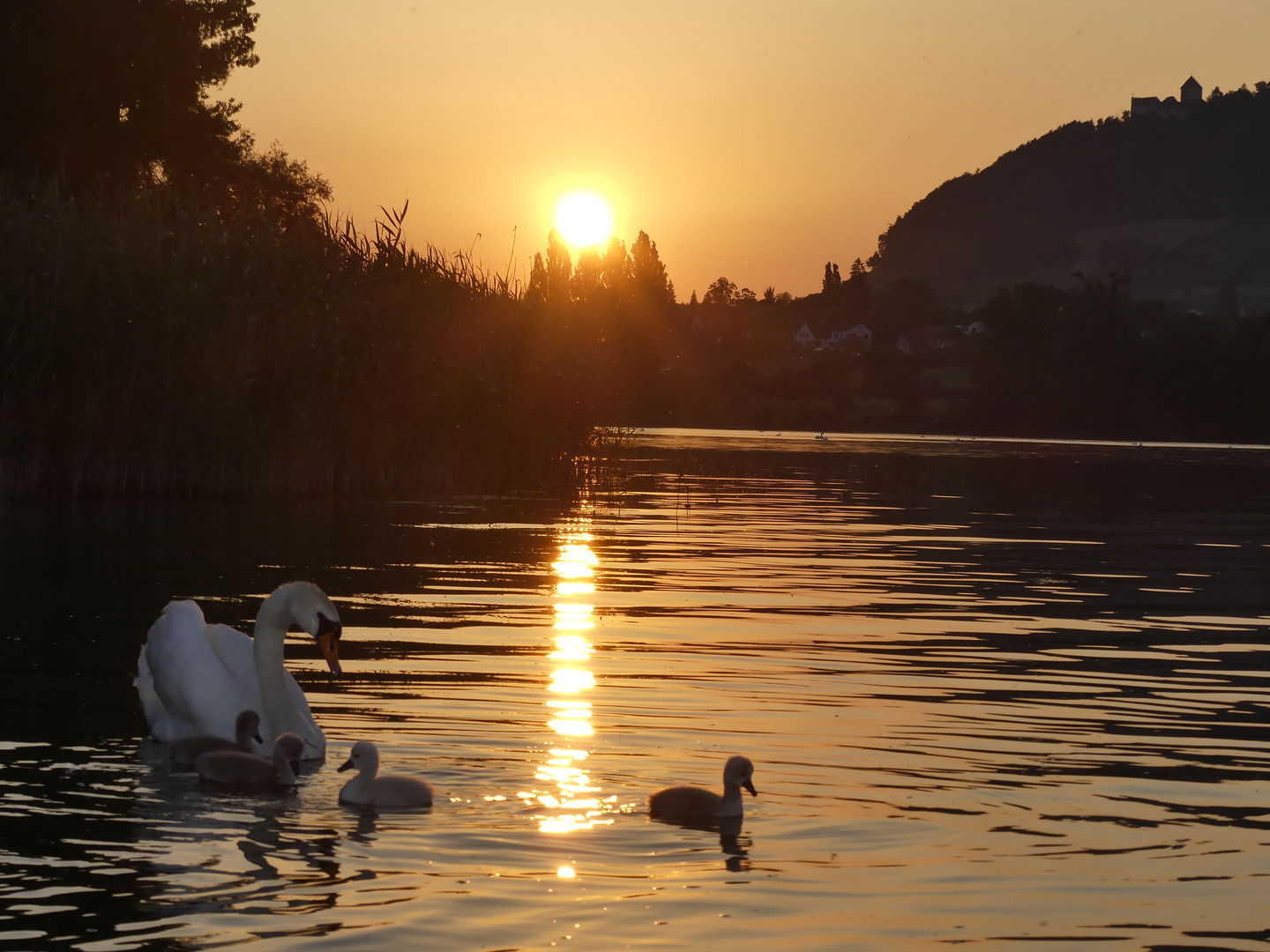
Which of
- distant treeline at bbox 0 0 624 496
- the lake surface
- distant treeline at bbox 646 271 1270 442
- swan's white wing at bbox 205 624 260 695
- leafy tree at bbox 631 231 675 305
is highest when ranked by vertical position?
leafy tree at bbox 631 231 675 305

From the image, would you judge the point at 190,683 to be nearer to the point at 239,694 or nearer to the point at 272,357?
the point at 239,694

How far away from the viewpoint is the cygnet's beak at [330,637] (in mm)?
9172

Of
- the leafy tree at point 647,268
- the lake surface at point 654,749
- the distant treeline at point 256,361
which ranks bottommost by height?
the lake surface at point 654,749

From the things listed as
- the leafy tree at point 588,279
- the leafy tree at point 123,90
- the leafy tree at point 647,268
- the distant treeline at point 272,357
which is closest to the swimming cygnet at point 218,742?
the distant treeline at point 272,357

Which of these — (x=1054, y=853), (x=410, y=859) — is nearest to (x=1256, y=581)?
(x=1054, y=853)

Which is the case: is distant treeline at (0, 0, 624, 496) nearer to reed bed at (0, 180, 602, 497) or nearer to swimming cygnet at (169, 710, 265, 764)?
reed bed at (0, 180, 602, 497)

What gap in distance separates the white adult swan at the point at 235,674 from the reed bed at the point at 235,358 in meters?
15.9

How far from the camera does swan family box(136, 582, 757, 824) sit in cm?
859

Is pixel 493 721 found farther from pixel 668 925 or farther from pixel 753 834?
pixel 668 925

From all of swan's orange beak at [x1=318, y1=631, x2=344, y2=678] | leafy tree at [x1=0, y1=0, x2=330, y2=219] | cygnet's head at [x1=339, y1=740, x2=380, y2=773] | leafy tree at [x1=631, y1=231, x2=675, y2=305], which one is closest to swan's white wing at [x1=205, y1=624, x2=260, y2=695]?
swan's orange beak at [x1=318, y1=631, x2=344, y2=678]

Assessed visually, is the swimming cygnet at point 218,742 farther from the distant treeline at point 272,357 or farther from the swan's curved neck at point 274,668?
the distant treeline at point 272,357

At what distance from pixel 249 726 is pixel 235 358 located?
1781 cm

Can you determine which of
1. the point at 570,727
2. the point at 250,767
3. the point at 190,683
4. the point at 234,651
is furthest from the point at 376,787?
the point at 234,651

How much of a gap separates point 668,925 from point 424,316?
23.4m
